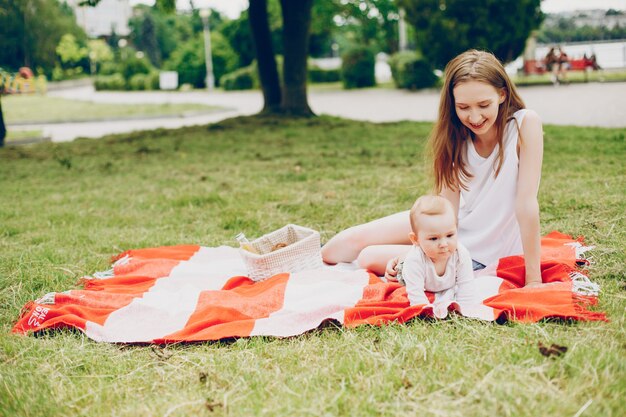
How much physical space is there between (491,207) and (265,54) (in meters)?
10.4

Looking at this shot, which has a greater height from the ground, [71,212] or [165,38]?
[165,38]

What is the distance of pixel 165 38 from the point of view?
75000mm

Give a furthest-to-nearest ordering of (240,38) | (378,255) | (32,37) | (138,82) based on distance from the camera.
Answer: (32,37)
(138,82)
(240,38)
(378,255)

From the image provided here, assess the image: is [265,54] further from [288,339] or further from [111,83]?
[111,83]

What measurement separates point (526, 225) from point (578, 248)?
741 millimetres

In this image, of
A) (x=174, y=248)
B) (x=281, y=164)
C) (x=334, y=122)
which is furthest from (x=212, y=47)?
(x=174, y=248)

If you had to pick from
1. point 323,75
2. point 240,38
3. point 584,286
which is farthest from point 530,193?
point 240,38

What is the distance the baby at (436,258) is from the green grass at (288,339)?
219 mm

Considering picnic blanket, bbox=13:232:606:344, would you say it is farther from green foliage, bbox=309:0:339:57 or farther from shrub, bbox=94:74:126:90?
shrub, bbox=94:74:126:90

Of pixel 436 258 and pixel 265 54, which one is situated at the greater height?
pixel 265 54

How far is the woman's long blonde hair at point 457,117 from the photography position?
2.86m

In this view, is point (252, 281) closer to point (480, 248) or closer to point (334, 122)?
point (480, 248)

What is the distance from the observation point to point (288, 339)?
2627 mm

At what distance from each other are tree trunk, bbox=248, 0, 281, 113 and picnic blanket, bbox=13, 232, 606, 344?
9.90 meters
